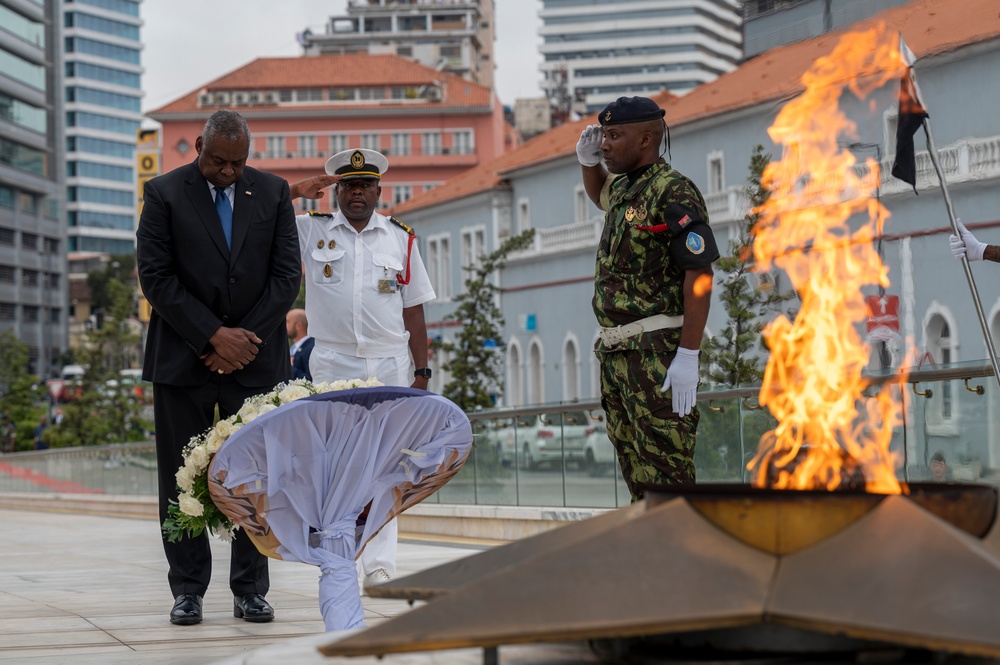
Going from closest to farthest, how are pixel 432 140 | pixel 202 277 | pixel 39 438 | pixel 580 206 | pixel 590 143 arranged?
pixel 590 143, pixel 202 277, pixel 39 438, pixel 580 206, pixel 432 140

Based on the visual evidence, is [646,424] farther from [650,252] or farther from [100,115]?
[100,115]

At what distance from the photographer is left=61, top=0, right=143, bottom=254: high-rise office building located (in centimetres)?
15688

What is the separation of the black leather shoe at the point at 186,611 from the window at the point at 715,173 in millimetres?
39070

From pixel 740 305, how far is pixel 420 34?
382 feet

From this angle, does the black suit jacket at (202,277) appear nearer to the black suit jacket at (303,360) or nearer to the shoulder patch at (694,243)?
the shoulder patch at (694,243)

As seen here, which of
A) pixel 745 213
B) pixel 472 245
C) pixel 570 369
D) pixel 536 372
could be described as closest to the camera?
pixel 745 213

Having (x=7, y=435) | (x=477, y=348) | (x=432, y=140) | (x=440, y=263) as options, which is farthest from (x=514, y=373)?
(x=432, y=140)

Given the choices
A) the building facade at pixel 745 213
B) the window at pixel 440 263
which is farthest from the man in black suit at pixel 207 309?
the window at pixel 440 263

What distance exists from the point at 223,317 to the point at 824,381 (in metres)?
3.11

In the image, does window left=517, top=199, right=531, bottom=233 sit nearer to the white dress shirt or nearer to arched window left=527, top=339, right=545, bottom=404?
arched window left=527, top=339, right=545, bottom=404

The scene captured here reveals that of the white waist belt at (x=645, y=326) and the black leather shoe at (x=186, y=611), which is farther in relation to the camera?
the black leather shoe at (x=186, y=611)

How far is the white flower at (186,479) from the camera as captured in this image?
5719 mm

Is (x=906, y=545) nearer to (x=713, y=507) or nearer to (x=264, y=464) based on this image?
(x=713, y=507)

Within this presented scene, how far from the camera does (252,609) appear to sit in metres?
6.51
